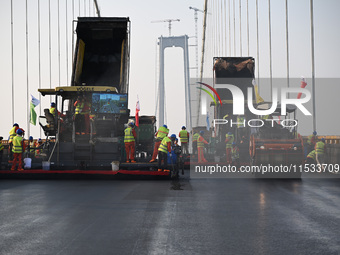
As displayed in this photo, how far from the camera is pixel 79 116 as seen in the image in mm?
18531

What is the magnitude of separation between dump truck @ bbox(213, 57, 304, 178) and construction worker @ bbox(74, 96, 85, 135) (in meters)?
5.98

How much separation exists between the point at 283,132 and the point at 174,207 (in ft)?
32.2

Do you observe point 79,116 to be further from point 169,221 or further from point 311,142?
point 311,142

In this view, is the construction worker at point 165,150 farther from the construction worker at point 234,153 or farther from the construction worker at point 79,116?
the construction worker at point 234,153

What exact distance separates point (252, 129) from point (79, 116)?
20.9 ft

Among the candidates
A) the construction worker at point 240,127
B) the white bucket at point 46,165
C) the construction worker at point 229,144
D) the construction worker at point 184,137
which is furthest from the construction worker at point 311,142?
the white bucket at point 46,165

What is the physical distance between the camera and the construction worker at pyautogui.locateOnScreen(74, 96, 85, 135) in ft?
60.8

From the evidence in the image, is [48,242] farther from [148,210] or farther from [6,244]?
[148,210]

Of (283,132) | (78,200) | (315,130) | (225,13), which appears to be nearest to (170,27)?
(225,13)

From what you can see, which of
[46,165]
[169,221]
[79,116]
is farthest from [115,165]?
[169,221]

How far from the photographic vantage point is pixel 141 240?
21.6ft

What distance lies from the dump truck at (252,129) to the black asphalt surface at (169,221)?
450 centimetres

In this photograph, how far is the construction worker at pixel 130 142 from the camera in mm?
18703

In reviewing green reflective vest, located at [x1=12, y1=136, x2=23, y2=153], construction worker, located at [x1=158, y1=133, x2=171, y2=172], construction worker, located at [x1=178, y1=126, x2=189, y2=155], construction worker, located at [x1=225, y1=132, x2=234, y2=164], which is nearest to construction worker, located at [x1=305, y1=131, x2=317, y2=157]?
construction worker, located at [x1=225, y1=132, x2=234, y2=164]
